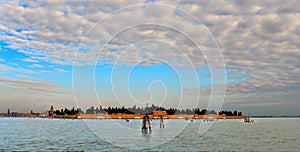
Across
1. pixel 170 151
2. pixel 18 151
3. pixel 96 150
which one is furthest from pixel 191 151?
pixel 18 151

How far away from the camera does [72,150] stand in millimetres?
42438

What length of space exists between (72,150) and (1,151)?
30.1ft

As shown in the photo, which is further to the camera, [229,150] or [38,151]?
[229,150]

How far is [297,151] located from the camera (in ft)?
Answer: 143

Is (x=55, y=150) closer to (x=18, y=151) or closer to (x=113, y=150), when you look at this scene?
(x=18, y=151)

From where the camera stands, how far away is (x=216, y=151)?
141ft

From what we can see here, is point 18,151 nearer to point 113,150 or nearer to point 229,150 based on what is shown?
point 113,150

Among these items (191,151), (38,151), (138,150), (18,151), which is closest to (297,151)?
(191,151)

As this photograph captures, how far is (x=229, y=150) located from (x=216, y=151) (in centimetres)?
237

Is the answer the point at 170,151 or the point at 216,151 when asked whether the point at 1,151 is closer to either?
the point at 170,151

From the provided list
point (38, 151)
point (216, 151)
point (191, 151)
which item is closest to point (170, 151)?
point (191, 151)

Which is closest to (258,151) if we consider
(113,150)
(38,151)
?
(113,150)

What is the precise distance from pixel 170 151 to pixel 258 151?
12.5 metres

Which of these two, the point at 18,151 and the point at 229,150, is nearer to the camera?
the point at 18,151
